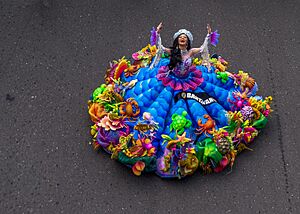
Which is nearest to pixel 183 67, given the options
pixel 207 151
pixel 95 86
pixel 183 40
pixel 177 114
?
pixel 183 40

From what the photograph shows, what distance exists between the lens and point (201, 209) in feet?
13.9

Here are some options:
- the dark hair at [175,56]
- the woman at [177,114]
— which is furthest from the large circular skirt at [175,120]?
the dark hair at [175,56]

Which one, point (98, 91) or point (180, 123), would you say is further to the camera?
point (98, 91)

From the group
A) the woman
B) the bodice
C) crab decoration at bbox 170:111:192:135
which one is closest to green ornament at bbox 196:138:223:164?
the woman

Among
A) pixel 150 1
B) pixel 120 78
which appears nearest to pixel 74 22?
pixel 150 1

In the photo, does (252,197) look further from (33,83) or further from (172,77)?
(33,83)

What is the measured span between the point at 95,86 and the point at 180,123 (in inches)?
47.4

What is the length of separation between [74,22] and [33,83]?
1014 millimetres

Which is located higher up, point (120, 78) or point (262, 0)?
point (262, 0)

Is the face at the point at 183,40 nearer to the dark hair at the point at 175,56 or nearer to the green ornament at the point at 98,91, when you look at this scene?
the dark hair at the point at 175,56

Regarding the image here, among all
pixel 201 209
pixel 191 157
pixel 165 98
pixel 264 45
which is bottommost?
pixel 201 209

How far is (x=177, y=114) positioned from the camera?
14.2 feet

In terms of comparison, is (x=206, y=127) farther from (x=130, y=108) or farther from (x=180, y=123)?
(x=130, y=108)

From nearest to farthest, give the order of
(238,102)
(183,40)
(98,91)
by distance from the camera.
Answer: (183,40) → (238,102) → (98,91)
